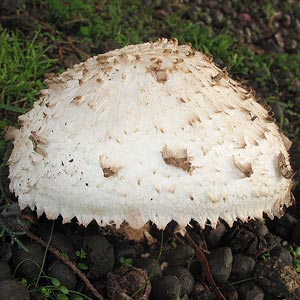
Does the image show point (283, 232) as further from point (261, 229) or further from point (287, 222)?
point (261, 229)

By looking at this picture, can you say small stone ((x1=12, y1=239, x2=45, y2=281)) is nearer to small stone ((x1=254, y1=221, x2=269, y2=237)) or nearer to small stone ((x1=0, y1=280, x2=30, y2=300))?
small stone ((x1=0, y1=280, x2=30, y2=300))

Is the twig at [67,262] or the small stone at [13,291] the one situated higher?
the small stone at [13,291]

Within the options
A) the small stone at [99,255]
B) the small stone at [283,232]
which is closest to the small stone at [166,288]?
the small stone at [99,255]

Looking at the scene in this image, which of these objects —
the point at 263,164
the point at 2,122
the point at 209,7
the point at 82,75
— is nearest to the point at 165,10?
the point at 209,7

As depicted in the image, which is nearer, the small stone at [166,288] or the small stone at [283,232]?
the small stone at [166,288]

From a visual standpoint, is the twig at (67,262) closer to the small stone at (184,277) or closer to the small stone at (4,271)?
the small stone at (4,271)

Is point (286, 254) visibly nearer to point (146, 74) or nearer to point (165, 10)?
point (146, 74)

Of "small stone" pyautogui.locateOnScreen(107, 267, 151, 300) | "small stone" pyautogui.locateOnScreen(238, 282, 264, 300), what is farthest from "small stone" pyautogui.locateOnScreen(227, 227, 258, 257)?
"small stone" pyautogui.locateOnScreen(107, 267, 151, 300)
